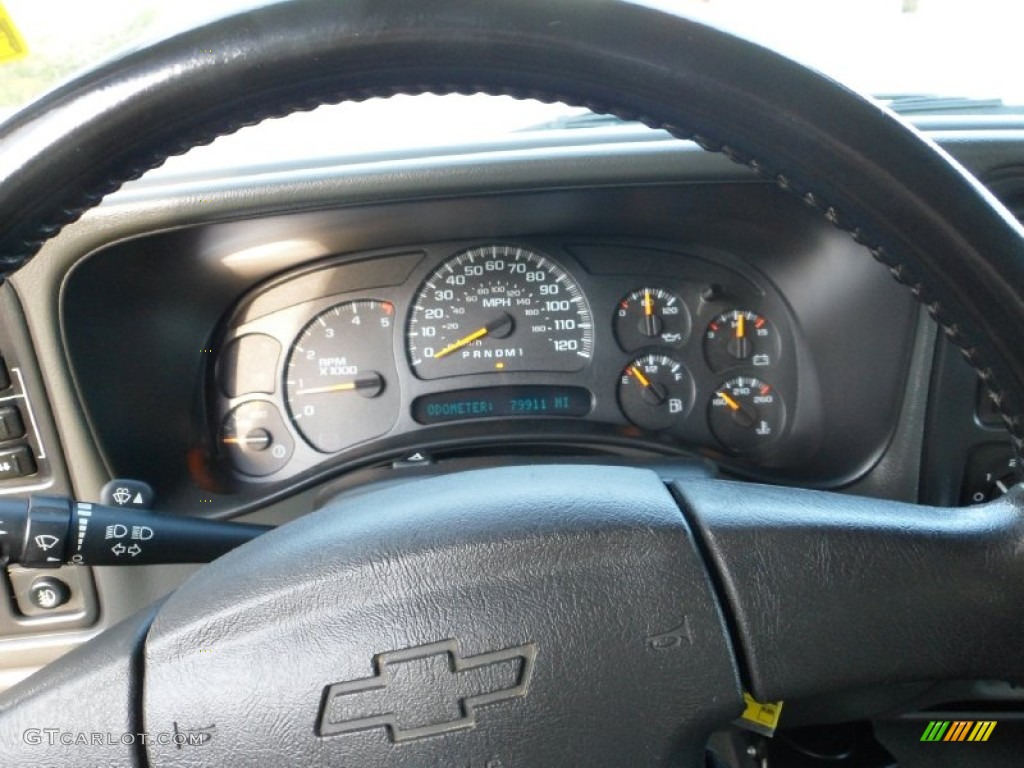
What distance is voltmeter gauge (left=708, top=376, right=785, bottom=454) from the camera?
2129mm

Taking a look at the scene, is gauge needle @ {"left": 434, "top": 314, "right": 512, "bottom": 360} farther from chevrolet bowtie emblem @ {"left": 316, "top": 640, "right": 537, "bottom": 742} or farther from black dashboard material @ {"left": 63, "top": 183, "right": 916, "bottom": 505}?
chevrolet bowtie emblem @ {"left": 316, "top": 640, "right": 537, "bottom": 742}

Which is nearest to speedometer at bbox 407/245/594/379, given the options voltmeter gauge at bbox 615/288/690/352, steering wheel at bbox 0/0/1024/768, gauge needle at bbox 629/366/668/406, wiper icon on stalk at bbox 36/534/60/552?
voltmeter gauge at bbox 615/288/690/352

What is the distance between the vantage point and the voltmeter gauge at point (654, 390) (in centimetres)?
213

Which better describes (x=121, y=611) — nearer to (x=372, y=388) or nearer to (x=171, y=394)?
(x=171, y=394)

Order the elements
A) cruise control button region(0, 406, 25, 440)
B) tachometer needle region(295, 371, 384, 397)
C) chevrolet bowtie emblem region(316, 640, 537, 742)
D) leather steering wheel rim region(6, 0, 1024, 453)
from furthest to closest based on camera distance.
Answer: tachometer needle region(295, 371, 384, 397)
cruise control button region(0, 406, 25, 440)
chevrolet bowtie emblem region(316, 640, 537, 742)
leather steering wheel rim region(6, 0, 1024, 453)

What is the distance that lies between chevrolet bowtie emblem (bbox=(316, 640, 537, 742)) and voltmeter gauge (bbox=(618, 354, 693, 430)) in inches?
53.0

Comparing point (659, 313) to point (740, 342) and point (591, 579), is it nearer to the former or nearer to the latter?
point (740, 342)

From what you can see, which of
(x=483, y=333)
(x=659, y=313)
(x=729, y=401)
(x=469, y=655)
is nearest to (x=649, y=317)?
(x=659, y=313)

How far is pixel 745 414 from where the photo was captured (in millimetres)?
2127

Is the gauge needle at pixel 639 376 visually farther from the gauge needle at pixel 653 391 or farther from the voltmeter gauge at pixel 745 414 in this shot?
the voltmeter gauge at pixel 745 414

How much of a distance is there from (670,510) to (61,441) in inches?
53.3

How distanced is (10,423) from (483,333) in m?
0.93

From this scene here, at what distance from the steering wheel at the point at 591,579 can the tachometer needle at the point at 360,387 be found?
1144mm

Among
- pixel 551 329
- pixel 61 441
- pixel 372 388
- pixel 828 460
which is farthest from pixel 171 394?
pixel 828 460
